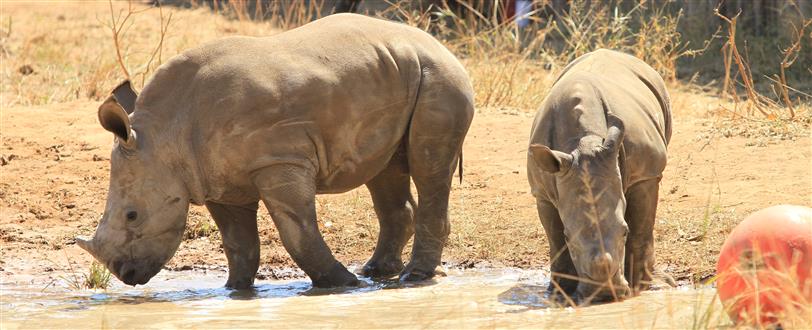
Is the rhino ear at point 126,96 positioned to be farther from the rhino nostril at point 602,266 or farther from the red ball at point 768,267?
the red ball at point 768,267

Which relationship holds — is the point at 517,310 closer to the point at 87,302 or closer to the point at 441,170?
the point at 441,170

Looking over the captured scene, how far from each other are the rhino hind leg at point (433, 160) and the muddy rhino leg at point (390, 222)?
300 millimetres

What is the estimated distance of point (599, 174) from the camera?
6.61 metres

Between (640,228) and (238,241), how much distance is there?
2297 millimetres

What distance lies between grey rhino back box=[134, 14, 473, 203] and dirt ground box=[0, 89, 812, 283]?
1335 mm

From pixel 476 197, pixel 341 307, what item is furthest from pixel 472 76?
pixel 341 307

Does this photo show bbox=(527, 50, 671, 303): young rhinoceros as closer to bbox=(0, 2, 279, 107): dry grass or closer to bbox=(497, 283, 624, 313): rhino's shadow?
bbox=(497, 283, 624, 313): rhino's shadow

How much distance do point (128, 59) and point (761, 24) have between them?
743cm

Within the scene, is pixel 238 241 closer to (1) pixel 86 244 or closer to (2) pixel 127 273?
(2) pixel 127 273

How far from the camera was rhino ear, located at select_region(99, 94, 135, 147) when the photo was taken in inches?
283

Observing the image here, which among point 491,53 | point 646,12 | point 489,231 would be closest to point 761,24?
point 646,12

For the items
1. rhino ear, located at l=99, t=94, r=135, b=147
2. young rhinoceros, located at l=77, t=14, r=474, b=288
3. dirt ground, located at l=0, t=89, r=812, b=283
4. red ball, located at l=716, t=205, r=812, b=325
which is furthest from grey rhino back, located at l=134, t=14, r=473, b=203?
red ball, located at l=716, t=205, r=812, b=325

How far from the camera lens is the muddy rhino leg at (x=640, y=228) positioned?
7137mm

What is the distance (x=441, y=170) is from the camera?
8.07 m
